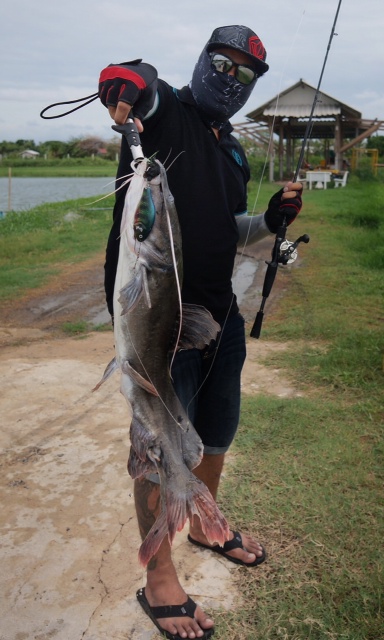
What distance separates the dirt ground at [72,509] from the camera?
2635 mm

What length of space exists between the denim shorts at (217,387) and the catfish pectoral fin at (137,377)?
38 cm

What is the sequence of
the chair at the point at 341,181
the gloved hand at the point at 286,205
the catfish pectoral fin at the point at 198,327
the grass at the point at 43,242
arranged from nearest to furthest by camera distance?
the catfish pectoral fin at the point at 198,327, the gloved hand at the point at 286,205, the grass at the point at 43,242, the chair at the point at 341,181

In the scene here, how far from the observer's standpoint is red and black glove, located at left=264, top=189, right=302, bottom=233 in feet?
9.39

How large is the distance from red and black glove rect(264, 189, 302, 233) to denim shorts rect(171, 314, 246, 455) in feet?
1.57

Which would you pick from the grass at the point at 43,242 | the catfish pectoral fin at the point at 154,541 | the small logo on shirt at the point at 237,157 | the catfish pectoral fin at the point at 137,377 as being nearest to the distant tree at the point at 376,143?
the grass at the point at 43,242

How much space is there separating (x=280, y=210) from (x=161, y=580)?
1.66 m

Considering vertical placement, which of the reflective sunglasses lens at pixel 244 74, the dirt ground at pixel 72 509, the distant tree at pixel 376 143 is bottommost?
the dirt ground at pixel 72 509

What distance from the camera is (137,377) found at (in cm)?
217

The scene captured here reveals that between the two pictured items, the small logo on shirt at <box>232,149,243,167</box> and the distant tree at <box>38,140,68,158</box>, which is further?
the distant tree at <box>38,140,68,158</box>

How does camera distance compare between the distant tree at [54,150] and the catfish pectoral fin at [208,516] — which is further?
the distant tree at [54,150]

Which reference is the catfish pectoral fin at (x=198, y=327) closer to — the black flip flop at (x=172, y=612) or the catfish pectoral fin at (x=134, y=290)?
the catfish pectoral fin at (x=134, y=290)

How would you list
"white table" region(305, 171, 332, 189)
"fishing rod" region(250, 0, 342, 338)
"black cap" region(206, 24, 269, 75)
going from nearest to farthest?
1. "black cap" region(206, 24, 269, 75)
2. "fishing rod" region(250, 0, 342, 338)
3. "white table" region(305, 171, 332, 189)

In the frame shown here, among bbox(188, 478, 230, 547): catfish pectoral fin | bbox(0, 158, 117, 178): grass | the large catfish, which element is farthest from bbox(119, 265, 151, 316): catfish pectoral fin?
bbox(0, 158, 117, 178): grass

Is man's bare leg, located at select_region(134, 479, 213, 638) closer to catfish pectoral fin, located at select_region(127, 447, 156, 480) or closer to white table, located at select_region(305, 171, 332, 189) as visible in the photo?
catfish pectoral fin, located at select_region(127, 447, 156, 480)
